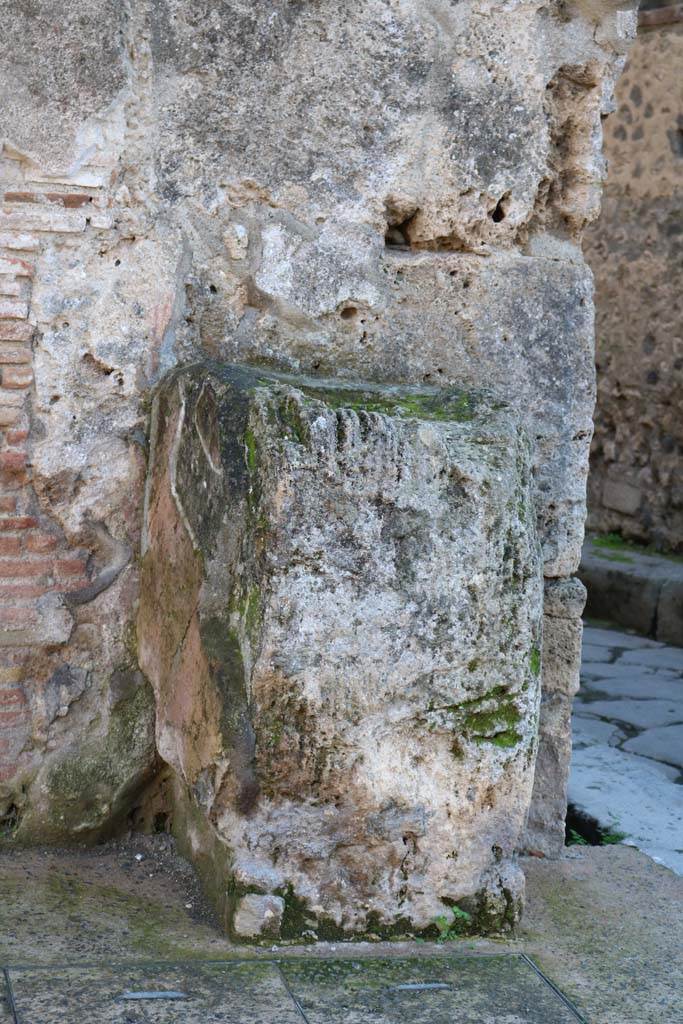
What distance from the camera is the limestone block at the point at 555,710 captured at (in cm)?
272

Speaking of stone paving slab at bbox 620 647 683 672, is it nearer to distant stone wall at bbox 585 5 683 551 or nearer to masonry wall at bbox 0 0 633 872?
distant stone wall at bbox 585 5 683 551

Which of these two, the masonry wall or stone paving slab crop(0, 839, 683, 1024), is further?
the masonry wall

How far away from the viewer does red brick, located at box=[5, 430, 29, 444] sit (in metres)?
2.48

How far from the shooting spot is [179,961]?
6.82 feet

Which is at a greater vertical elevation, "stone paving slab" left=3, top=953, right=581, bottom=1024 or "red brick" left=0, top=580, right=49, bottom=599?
"red brick" left=0, top=580, right=49, bottom=599

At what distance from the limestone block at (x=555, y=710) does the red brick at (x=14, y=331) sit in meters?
1.22

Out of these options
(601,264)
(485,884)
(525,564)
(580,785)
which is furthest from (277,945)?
(601,264)

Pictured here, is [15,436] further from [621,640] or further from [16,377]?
[621,640]

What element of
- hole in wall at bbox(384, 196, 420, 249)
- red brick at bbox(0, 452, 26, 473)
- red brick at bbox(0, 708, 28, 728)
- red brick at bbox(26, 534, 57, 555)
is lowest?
red brick at bbox(0, 708, 28, 728)

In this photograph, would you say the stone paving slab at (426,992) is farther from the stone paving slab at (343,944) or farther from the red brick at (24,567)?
the red brick at (24,567)

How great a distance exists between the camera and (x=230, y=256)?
258 cm

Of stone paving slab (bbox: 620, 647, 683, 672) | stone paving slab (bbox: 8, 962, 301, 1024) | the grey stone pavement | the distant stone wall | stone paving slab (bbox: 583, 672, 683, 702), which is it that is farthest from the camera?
the distant stone wall

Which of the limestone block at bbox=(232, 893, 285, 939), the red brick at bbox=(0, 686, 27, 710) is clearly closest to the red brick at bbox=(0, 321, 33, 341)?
the red brick at bbox=(0, 686, 27, 710)

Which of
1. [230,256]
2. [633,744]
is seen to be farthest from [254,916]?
[633,744]
